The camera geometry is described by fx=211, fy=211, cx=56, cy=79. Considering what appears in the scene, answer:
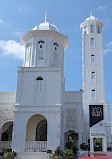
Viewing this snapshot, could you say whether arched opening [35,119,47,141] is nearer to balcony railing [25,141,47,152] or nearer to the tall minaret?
balcony railing [25,141,47,152]

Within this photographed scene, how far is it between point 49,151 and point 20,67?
23.9ft

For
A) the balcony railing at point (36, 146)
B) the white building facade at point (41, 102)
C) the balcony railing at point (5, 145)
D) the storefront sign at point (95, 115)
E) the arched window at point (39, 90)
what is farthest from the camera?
the storefront sign at point (95, 115)

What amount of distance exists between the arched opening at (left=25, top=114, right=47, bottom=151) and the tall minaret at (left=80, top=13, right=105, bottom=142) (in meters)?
7.81

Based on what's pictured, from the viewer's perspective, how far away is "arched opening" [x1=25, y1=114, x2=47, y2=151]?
52.7ft

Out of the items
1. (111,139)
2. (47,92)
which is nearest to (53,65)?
(47,92)

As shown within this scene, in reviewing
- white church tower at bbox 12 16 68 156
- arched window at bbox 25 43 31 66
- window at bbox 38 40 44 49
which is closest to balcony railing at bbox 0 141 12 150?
white church tower at bbox 12 16 68 156

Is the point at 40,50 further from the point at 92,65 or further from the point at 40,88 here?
the point at 92,65

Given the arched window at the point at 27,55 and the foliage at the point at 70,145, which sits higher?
the arched window at the point at 27,55

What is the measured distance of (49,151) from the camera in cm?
1520

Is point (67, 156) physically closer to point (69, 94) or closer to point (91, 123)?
point (91, 123)

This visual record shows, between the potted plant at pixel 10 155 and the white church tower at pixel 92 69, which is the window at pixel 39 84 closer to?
the potted plant at pixel 10 155

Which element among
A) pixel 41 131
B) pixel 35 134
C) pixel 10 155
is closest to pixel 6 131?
pixel 41 131

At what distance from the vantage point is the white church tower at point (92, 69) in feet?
96.7

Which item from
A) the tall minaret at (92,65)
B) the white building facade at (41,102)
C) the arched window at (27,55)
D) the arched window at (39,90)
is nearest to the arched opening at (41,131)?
the white building facade at (41,102)
